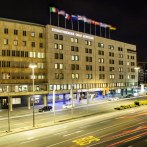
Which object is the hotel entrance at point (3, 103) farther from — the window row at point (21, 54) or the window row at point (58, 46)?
the window row at point (58, 46)

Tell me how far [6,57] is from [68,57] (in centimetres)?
2664

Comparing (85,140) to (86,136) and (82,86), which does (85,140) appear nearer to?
(86,136)

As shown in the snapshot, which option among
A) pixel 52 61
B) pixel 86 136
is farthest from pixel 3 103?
pixel 86 136

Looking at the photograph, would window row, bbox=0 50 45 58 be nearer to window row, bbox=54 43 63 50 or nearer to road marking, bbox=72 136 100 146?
window row, bbox=54 43 63 50

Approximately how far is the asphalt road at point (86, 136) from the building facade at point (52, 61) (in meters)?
36.0

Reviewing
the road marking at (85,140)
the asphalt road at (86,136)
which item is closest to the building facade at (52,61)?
the asphalt road at (86,136)

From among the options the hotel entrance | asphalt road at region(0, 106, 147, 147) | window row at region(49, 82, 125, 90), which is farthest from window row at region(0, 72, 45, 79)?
asphalt road at region(0, 106, 147, 147)

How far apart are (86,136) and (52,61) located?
56.3 meters

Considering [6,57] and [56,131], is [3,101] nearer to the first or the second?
[6,57]

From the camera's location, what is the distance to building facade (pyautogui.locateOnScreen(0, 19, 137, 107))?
8725cm

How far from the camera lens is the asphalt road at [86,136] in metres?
40.0

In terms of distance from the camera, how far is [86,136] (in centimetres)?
4503

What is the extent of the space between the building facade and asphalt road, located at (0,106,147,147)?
1419 inches

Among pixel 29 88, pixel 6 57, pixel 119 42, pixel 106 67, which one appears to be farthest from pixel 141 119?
pixel 119 42
